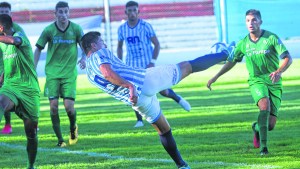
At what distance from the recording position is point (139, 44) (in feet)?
54.7

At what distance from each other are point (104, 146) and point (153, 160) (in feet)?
6.34

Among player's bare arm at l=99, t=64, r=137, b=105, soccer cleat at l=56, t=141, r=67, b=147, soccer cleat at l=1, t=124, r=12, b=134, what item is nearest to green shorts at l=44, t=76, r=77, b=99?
soccer cleat at l=56, t=141, r=67, b=147

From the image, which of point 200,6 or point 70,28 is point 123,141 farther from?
point 200,6

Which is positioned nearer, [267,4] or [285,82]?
[285,82]

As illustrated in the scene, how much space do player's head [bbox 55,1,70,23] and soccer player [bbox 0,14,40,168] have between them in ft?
8.38

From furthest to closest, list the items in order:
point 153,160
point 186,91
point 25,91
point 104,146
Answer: point 186,91, point 104,146, point 153,160, point 25,91

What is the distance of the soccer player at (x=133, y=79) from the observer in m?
9.45

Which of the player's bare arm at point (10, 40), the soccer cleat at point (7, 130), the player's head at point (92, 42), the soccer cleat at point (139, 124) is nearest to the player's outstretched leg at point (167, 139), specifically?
the player's head at point (92, 42)

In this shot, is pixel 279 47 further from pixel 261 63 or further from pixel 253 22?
pixel 253 22

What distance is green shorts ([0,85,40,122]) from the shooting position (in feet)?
34.6

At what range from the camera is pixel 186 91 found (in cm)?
2405

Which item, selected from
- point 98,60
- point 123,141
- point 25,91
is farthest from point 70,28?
point 98,60

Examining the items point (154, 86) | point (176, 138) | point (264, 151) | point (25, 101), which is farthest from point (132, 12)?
point (154, 86)

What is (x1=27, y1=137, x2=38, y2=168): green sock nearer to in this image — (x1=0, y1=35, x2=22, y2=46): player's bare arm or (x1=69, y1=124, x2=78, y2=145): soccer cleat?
(x1=0, y1=35, x2=22, y2=46): player's bare arm
